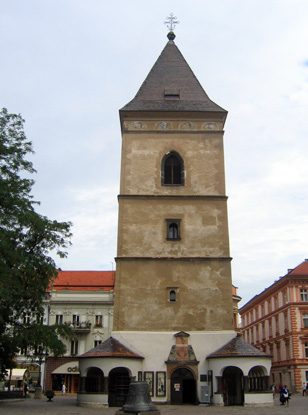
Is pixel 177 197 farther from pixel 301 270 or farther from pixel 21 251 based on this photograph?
pixel 301 270

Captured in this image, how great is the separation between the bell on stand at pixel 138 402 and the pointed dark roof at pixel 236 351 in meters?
10.6

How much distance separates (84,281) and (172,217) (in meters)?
22.6

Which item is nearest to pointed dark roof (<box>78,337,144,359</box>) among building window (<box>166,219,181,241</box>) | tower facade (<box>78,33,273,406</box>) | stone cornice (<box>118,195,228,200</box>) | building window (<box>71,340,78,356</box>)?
tower facade (<box>78,33,273,406</box>)

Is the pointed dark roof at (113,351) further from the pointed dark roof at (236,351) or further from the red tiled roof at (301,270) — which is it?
the red tiled roof at (301,270)

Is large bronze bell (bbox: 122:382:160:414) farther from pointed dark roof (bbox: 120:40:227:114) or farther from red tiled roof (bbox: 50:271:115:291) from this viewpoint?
red tiled roof (bbox: 50:271:115:291)

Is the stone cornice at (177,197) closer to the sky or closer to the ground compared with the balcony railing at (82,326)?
closer to the sky

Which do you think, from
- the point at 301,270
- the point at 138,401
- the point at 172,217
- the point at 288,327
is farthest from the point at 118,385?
the point at 301,270

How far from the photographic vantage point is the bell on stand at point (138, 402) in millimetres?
12164

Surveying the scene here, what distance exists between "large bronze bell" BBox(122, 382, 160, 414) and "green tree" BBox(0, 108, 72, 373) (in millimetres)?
9090

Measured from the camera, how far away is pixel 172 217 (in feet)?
85.5

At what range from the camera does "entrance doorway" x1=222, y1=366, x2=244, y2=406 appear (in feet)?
74.3

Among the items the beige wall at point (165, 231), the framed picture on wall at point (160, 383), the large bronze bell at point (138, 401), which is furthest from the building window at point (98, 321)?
the large bronze bell at point (138, 401)

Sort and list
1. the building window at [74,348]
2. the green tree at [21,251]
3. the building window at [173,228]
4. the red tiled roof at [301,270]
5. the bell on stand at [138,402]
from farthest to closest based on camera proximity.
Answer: the red tiled roof at [301,270], the building window at [74,348], the building window at [173,228], the green tree at [21,251], the bell on stand at [138,402]

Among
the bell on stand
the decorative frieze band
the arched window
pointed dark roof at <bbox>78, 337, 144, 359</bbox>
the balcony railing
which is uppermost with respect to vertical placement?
the decorative frieze band
